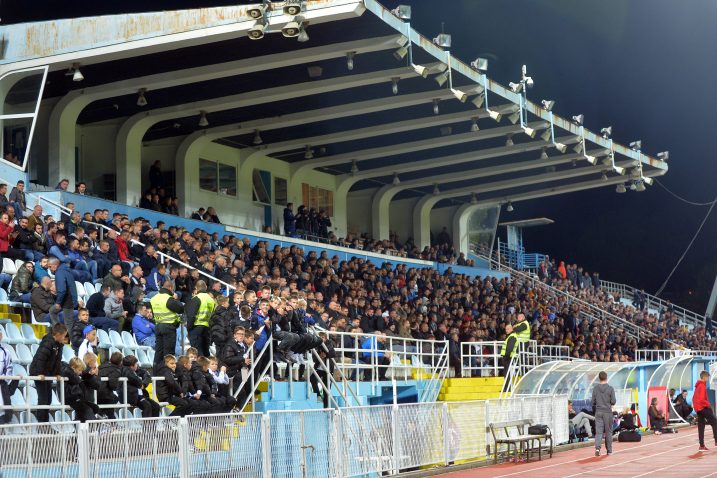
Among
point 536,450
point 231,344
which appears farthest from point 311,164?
point 231,344

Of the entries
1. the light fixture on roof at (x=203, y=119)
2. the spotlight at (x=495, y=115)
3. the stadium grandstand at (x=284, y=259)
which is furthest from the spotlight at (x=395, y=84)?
the light fixture on roof at (x=203, y=119)

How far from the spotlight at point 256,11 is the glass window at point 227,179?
1016 cm

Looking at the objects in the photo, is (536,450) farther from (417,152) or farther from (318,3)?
(417,152)

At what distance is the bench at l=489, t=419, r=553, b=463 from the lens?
1911cm

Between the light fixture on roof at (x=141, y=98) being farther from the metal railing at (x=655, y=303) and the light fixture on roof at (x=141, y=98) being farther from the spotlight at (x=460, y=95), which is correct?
the metal railing at (x=655, y=303)

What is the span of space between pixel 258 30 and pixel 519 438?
348 inches

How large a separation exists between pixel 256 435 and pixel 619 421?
48.2 feet

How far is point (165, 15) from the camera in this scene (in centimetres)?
2256

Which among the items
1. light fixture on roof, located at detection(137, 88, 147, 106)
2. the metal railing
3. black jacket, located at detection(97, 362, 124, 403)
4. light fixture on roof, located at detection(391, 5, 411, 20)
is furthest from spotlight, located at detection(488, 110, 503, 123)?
the metal railing

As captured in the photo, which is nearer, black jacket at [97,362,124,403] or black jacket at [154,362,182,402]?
black jacket at [97,362,124,403]

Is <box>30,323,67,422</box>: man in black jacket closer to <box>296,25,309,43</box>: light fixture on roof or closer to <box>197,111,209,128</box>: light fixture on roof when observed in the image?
<box>296,25,309,43</box>: light fixture on roof

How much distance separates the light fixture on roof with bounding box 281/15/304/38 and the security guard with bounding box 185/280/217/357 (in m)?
7.21

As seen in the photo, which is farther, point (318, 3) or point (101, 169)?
point (101, 169)

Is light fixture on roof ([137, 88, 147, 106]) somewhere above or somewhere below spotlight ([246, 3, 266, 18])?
below
